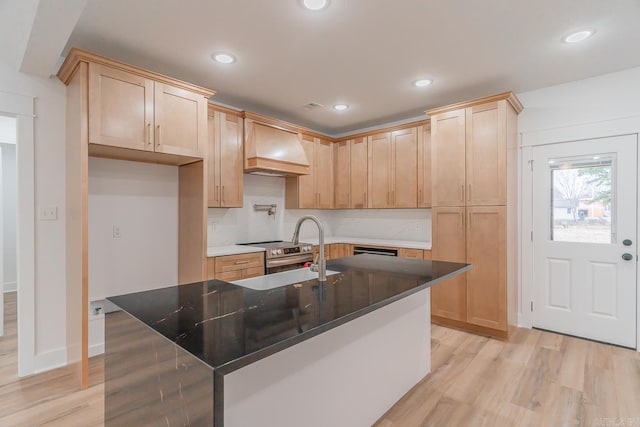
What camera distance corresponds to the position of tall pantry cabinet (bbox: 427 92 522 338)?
322 centimetres

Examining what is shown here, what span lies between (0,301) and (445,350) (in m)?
4.45

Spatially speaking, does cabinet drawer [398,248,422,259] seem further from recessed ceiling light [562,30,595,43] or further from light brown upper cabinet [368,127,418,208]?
recessed ceiling light [562,30,595,43]

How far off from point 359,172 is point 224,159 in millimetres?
1994

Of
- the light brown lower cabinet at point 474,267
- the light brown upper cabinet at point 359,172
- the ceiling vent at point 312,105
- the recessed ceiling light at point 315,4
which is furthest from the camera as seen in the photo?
the light brown upper cabinet at point 359,172

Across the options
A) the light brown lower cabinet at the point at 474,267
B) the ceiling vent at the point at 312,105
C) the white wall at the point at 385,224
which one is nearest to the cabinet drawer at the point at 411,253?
the light brown lower cabinet at the point at 474,267

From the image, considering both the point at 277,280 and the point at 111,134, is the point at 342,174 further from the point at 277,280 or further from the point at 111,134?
the point at 111,134

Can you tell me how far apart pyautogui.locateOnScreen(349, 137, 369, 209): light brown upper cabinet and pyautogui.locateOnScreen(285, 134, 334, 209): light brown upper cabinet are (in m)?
0.35

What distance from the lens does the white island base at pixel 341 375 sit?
3.98 ft

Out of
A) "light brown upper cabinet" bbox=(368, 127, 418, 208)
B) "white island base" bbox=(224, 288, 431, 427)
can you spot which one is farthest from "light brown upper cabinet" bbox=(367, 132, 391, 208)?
"white island base" bbox=(224, 288, 431, 427)

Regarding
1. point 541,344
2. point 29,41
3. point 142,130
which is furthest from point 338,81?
point 541,344

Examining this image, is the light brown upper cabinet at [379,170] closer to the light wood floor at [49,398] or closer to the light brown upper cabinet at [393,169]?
the light brown upper cabinet at [393,169]

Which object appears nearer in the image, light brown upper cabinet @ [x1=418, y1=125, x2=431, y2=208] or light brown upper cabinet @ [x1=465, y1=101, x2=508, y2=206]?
light brown upper cabinet @ [x1=465, y1=101, x2=508, y2=206]

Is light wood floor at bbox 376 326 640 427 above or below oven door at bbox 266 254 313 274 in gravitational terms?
below

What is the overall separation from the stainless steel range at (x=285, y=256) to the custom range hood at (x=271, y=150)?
0.95m
